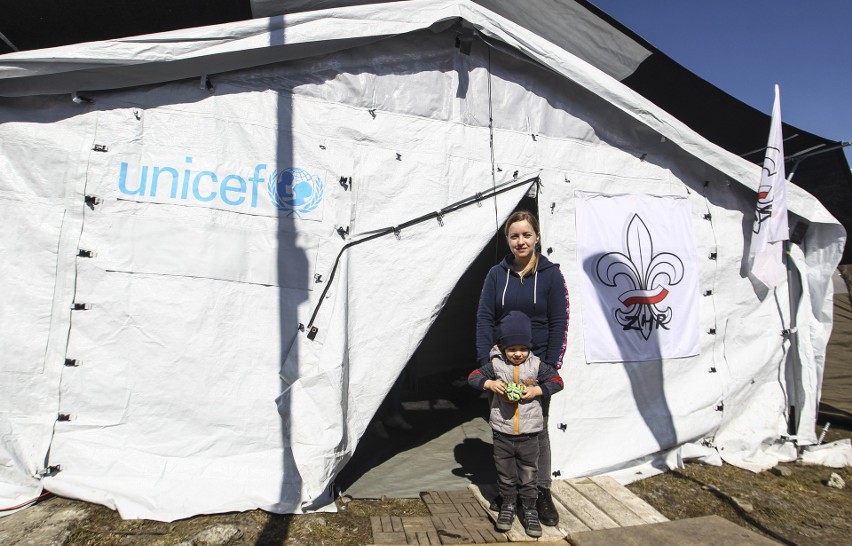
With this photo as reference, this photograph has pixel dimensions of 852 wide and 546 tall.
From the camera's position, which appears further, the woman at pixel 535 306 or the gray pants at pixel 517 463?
the woman at pixel 535 306

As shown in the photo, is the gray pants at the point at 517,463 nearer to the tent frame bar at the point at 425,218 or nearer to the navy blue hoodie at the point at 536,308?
the navy blue hoodie at the point at 536,308

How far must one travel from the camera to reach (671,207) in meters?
3.85

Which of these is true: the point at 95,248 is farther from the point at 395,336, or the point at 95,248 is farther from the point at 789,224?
the point at 789,224

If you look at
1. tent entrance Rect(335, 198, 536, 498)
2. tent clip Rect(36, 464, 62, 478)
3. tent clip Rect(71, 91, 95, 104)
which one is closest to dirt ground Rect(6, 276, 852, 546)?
tent clip Rect(36, 464, 62, 478)

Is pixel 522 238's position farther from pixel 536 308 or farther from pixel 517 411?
pixel 517 411

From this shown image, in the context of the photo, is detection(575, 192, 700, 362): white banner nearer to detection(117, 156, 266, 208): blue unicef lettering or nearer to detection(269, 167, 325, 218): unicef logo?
detection(269, 167, 325, 218): unicef logo

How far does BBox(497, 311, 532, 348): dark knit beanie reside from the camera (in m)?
2.51

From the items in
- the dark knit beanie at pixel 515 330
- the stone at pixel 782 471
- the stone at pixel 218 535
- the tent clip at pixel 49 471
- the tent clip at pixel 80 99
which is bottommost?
the stone at pixel 782 471

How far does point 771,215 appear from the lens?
12.7 feet

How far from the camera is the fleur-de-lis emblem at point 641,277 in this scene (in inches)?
142

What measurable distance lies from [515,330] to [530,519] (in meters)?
0.96

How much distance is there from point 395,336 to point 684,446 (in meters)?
2.37

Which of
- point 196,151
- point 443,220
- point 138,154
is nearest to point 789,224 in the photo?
point 443,220

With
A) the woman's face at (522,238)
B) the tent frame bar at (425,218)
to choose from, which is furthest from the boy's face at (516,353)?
the tent frame bar at (425,218)
